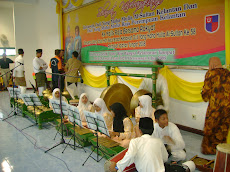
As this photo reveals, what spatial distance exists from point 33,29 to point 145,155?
950cm

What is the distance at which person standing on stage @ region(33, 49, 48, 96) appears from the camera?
6637 millimetres

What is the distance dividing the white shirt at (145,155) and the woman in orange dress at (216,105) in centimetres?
153

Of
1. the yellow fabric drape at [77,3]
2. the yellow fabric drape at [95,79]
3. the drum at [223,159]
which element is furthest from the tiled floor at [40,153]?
the yellow fabric drape at [77,3]

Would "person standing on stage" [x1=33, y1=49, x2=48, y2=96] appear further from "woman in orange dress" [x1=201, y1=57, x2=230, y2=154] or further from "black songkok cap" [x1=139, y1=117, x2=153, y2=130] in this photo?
"black songkok cap" [x1=139, y1=117, x2=153, y2=130]

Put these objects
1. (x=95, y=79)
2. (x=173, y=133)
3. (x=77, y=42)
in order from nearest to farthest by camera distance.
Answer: (x=173, y=133), (x=95, y=79), (x=77, y=42)

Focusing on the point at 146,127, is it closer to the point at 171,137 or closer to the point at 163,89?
the point at 171,137

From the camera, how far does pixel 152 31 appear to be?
4.99m

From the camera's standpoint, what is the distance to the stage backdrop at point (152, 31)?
13.2ft

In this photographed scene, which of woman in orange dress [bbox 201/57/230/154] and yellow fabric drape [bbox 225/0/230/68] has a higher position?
yellow fabric drape [bbox 225/0/230/68]

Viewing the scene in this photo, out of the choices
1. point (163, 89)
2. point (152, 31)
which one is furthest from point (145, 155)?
point (152, 31)

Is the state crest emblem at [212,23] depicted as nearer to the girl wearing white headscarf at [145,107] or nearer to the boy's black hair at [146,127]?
the girl wearing white headscarf at [145,107]

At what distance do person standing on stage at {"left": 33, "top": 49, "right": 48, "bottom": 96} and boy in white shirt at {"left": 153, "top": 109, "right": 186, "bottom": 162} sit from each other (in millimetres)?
4464

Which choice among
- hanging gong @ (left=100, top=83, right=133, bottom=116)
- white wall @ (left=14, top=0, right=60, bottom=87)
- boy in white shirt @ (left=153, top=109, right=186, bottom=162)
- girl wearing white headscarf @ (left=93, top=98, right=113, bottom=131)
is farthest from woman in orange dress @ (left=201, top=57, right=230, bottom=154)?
white wall @ (left=14, top=0, right=60, bottom=87)

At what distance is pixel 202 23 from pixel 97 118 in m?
2.44
